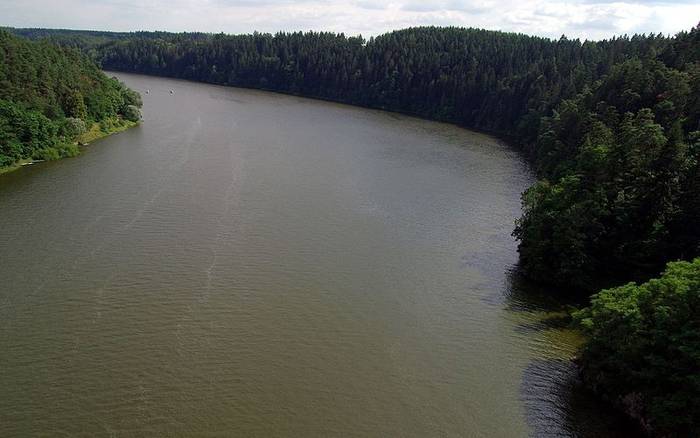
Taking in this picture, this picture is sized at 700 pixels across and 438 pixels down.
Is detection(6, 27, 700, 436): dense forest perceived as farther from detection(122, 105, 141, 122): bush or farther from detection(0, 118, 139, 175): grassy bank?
detection(122, 105, 141, 122): bush

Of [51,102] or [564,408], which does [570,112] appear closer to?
[564,408]

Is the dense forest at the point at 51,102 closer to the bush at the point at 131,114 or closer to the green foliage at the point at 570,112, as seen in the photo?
the bush at the point at 131,114

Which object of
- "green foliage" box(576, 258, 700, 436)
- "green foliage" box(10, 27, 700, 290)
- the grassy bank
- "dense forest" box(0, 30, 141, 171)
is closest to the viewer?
"green foliage" box(576, 258, 700, 436)

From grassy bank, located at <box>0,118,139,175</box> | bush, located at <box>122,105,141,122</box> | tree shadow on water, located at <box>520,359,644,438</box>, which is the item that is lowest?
tree shadow on water, located at <box>520,359,644,438</box>

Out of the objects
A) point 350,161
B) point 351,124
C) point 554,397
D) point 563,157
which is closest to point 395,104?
point 351,124

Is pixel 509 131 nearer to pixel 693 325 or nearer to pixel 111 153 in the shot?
pixel 111 153

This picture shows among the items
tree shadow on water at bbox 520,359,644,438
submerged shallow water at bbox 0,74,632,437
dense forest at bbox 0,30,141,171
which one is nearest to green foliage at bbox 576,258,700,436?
tree shadow on water at bbox 520,359,644,438

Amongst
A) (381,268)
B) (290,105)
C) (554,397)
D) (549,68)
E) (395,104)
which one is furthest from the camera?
(395,104)
